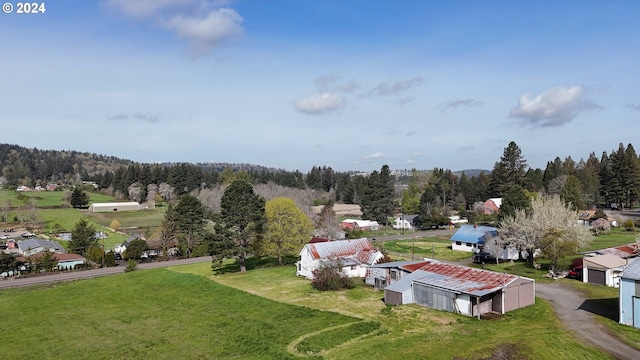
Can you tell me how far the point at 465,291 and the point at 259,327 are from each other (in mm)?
14831

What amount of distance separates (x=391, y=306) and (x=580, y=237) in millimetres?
26922

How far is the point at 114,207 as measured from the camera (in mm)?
125312

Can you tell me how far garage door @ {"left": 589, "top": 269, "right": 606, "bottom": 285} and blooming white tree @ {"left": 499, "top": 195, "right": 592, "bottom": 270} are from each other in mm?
3894

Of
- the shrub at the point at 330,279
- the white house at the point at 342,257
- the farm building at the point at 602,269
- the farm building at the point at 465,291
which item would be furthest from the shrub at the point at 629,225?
the shrub at the point at 330,279

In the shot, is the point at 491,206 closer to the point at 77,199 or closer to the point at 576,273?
the point at 576,273

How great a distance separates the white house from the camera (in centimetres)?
4609

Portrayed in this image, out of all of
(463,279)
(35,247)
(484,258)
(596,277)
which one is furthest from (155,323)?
(35,247)

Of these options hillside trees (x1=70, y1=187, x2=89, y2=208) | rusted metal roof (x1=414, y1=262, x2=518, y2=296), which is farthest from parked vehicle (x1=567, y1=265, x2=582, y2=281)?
hillside trees (x1=70, y1=187, x2=89, y2=208)

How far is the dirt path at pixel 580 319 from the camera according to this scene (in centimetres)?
2386

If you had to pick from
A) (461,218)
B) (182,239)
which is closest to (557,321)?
(182,239)

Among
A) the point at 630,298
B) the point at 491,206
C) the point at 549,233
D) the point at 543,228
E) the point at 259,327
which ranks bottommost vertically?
the point at 259,327

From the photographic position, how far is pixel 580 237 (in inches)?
1874

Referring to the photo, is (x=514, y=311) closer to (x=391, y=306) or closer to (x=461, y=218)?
(x=391, y=306)

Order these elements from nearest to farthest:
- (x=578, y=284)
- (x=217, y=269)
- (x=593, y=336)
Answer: (x=593, y=336) < (x=578, y=284) < (x=217, y=269)
